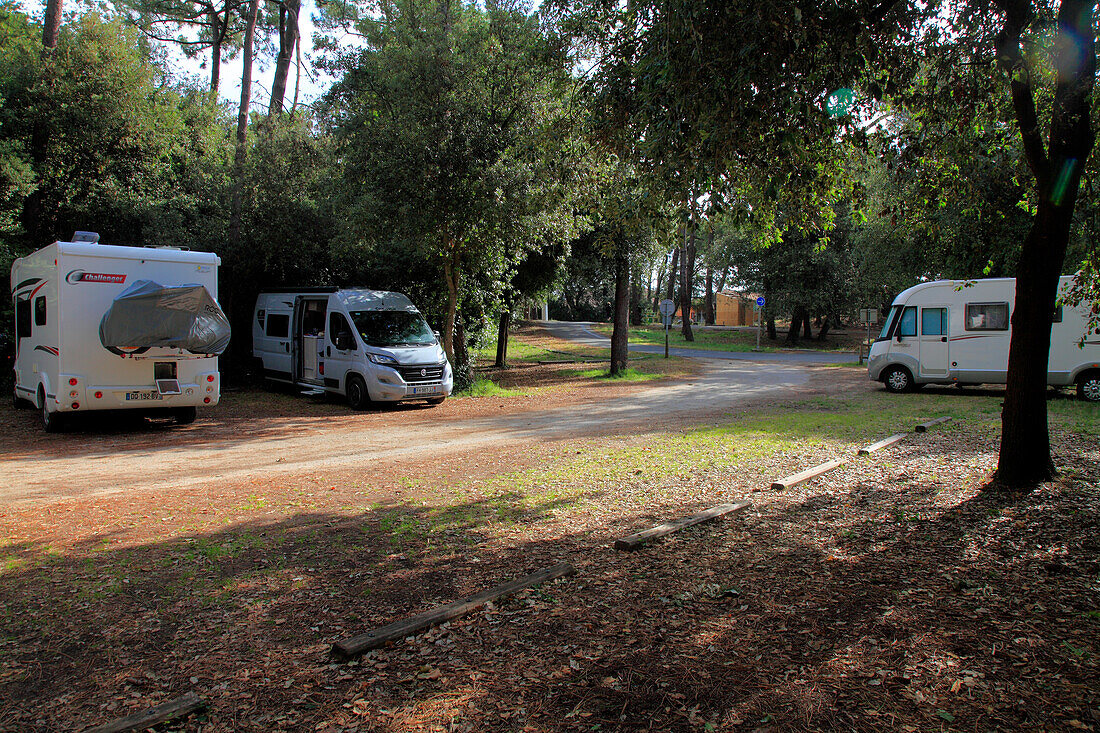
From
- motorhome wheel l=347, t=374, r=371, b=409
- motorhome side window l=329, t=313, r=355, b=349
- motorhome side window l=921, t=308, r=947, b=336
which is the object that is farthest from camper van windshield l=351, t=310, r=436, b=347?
motorhome side window l=921, t=308, r=947, b=336

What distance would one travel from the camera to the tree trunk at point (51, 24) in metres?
16.4

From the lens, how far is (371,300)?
15039mm

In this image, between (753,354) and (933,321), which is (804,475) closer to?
(933,321)

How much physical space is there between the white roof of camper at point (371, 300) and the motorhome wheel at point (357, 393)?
1633mm

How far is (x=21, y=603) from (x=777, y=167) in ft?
22.4

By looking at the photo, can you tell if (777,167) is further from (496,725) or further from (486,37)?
(486,37)

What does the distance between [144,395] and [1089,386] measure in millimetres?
19394

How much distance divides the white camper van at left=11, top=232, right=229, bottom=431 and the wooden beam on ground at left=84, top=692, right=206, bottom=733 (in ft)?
29.1

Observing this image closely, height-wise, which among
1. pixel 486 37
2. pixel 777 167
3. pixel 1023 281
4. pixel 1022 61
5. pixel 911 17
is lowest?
pixel 1023 281

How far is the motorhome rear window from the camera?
16.5m

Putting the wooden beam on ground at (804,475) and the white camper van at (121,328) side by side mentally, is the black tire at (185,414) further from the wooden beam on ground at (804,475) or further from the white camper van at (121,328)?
the wooden beam on ground at (804,475)

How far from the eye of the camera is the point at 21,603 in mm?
4012

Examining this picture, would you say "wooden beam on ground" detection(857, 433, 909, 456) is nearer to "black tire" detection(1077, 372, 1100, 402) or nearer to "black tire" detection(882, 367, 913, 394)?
"black tire" detection(882, 367, 913, 394)

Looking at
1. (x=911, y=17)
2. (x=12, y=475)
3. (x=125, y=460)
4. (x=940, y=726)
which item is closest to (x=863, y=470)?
(x=911, y=17)
